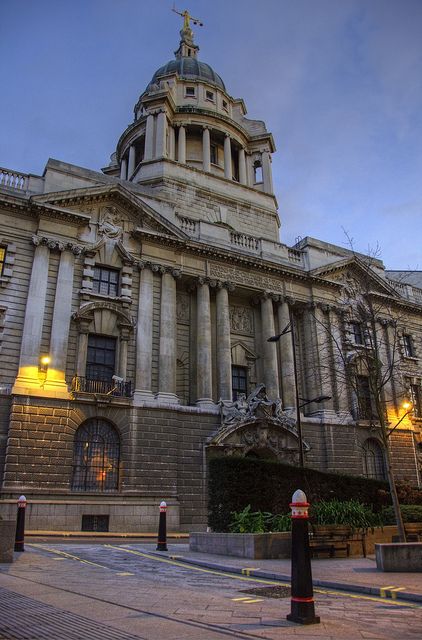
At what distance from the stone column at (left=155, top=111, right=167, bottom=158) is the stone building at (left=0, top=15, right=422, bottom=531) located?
0.19m

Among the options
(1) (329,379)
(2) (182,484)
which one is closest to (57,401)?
(2) (182,484)

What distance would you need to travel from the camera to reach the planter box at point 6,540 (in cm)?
1162

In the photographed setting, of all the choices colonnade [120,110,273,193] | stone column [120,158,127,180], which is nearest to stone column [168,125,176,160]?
colonnade [120,110,273,193]

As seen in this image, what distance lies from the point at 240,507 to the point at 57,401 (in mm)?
12027

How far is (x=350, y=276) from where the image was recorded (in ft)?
126

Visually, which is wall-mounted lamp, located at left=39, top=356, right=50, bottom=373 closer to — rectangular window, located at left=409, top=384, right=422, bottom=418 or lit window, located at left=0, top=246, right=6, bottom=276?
lit window, located at left=0, top=246, right=6, bottom=276

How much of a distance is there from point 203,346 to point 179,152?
19.3m

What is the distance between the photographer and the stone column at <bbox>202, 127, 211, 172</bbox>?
42.0 metres

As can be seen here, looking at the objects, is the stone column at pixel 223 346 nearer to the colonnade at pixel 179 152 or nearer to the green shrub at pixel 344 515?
the colonnade at pixel 179 152

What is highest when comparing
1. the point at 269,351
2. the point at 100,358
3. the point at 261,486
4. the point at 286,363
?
the point at 269,351

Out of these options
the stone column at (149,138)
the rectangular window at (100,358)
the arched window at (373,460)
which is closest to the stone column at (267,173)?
the stone column at (149,138)

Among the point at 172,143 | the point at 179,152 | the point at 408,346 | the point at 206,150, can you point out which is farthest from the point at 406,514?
the point at 172,143

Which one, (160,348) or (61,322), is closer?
(61,322)

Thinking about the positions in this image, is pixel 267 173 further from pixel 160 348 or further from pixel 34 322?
pixel 34 322
